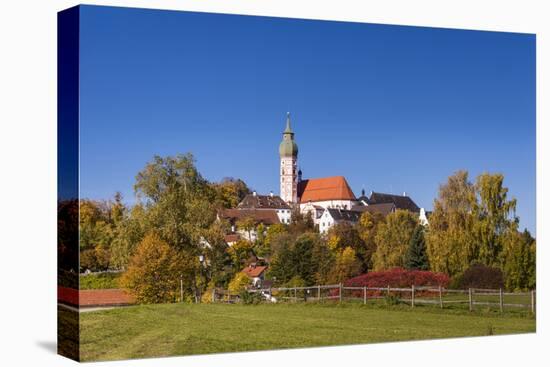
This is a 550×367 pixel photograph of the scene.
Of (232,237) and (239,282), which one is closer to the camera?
(239,282)

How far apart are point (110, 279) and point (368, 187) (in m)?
4.66

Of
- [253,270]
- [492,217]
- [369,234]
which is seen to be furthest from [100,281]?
[492,217]

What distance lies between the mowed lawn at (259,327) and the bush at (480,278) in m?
0.53

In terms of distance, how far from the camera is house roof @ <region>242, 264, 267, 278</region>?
18.0 metres

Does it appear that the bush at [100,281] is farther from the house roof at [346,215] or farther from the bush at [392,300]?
the bush at [392,300]

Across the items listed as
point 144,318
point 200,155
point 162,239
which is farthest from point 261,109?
point 144,318

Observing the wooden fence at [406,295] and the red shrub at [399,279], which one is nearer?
→ the wooden fence at [406,295]

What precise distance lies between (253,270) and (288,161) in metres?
1.79

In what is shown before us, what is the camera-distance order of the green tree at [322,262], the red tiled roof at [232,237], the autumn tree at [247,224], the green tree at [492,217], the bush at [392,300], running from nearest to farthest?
the red tiled roof at [232,237] < the autumn tree at [247,224] < the green tree at [322,262] < the bush at [392,300] < the green tree at [492,217]

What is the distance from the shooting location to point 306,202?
741 inches

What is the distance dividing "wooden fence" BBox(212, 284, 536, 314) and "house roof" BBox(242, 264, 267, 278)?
0.25 m

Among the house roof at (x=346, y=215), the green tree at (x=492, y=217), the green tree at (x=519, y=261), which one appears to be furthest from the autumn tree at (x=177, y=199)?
the green tree at (x=519, y=261)

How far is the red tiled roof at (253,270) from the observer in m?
18.0

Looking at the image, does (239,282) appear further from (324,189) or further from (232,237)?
(324,189)
